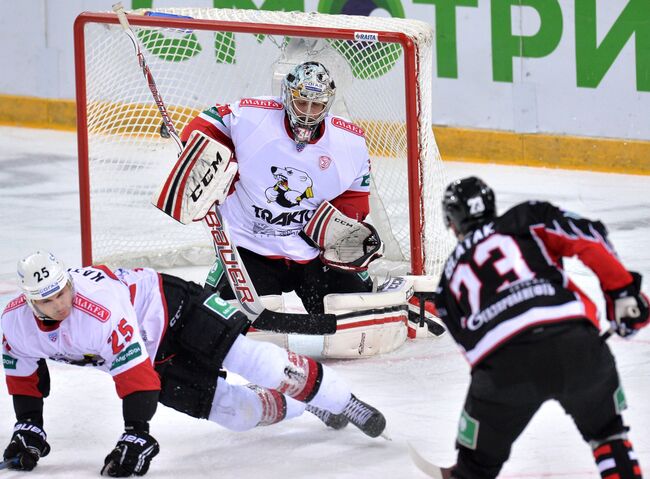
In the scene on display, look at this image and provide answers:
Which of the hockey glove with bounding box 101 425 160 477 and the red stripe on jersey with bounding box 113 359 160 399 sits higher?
the red stripe on jersey with bounding box 113 359 160 399

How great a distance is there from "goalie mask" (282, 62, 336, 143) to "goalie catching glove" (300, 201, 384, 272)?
311 millimetres

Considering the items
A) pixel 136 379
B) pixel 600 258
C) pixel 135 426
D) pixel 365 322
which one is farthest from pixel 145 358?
pixel 365 322

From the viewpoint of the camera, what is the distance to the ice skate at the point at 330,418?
3.71 m

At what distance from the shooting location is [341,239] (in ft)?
14.9

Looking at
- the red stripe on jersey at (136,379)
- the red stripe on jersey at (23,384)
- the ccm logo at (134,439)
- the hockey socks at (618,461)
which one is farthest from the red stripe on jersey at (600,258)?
the red stripe on jersey at (23,384)

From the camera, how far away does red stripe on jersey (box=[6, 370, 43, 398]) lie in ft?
11.1

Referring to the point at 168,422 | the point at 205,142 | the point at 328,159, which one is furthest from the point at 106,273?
the point at 328,159

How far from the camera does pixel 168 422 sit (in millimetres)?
3896

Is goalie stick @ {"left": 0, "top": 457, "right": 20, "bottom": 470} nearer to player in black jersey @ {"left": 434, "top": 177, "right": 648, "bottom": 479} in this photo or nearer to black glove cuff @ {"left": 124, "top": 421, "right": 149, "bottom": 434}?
black glove cuff @ {"left": 124, "top": 421, "right": 149, "bottom": 434}

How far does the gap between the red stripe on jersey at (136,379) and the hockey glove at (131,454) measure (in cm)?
11

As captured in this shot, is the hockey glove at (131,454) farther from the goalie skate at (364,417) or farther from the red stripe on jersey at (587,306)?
the red stripe on jersey at (587,306)

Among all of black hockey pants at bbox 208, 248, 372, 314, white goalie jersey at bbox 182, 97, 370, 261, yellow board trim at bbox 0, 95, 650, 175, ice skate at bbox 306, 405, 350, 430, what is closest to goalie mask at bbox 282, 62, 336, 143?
white goalie jersey at bbox 182, 97, 370, 261

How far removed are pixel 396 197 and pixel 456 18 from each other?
1.74 meters

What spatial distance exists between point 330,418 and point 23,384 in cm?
85
